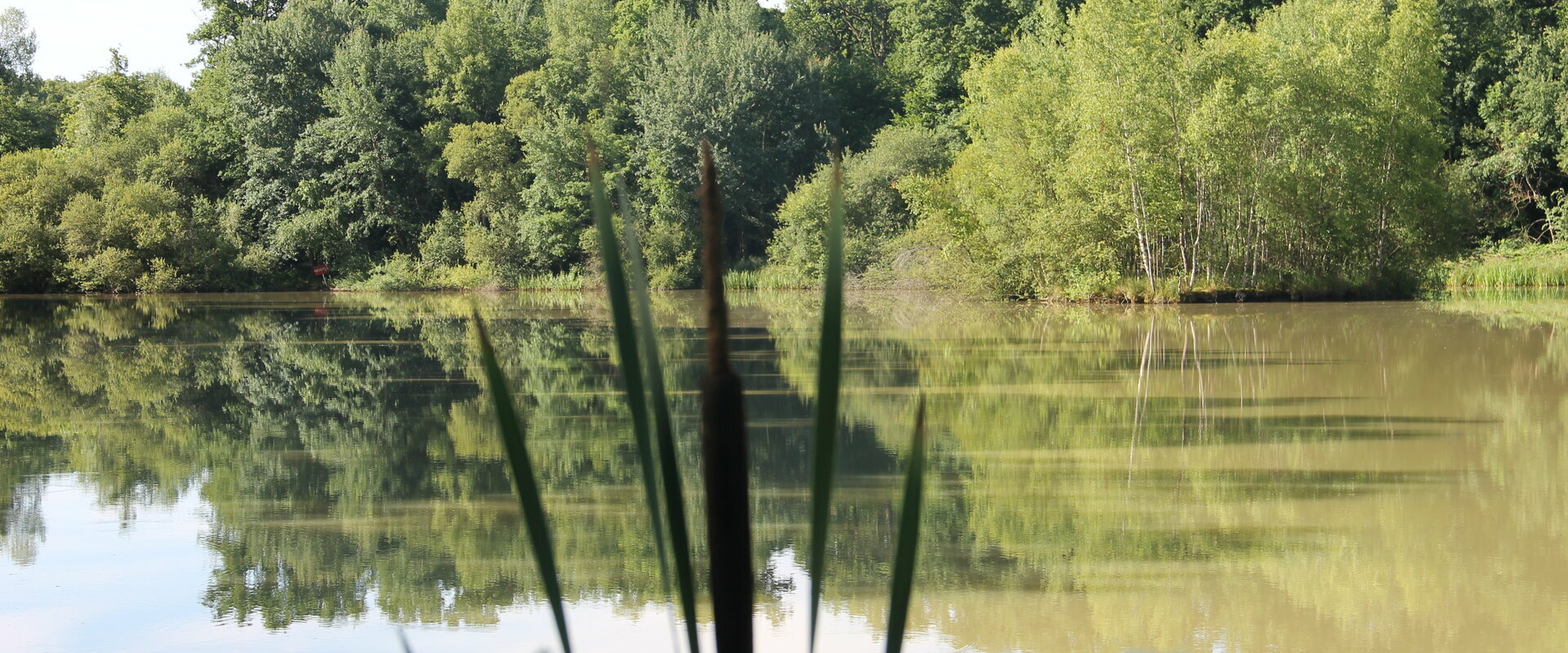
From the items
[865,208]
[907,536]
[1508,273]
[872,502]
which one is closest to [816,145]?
[865,208]

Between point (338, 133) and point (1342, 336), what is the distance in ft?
115

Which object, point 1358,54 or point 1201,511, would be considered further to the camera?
point 1358,54

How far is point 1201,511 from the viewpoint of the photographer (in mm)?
7441

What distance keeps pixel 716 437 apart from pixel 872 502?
7191mm

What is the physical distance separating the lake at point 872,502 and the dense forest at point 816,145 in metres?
10.3

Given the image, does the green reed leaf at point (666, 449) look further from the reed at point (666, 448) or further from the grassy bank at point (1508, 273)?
the grassy bank at point (1508, 273)

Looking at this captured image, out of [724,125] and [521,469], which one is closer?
[521,469]

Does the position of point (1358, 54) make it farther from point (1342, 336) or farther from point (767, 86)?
point (767, 86)

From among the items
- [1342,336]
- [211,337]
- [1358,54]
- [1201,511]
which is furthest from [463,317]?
[1201,511]

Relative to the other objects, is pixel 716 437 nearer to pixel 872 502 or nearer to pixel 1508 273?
pixel 872 502

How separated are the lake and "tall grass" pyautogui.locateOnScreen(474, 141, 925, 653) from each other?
14cm

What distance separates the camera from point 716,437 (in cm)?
70

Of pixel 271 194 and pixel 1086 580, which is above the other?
pixel 271 194

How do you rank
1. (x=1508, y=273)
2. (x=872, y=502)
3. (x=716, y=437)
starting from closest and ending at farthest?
(x=716, y=437) < (x=872, y=502) < (x=1508, y=273)
